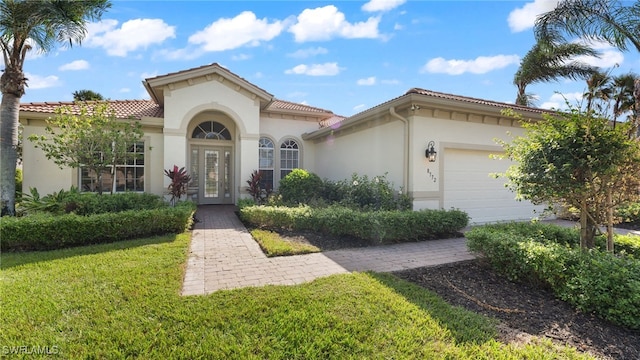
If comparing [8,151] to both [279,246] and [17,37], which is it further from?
[279,246]

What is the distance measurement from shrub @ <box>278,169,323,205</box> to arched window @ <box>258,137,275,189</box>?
2.73 metres

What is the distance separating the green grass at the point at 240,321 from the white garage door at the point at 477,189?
5.79 metres

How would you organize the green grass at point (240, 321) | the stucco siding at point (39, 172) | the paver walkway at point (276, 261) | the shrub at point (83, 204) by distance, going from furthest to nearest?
the stucco siding at point (39, 172)
the shrub at point (83, 204)
the paver walkway at point (276, 261)
the green grass at point (240, 321)

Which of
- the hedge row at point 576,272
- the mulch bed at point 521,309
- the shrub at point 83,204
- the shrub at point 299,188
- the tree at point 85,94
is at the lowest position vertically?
the mulch bed at point 521,309

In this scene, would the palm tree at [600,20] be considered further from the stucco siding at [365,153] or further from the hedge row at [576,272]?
the hedge row at [576,272]

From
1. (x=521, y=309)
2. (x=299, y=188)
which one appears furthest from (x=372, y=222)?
(x=299, y=188)

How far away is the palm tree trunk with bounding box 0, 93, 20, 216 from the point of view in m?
8.04

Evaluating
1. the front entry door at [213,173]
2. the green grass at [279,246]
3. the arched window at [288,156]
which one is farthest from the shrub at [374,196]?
the front entry door at [213,173]

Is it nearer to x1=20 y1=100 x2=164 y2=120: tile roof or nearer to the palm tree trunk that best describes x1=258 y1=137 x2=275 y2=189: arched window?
x1=20 y1=100 x2=164 y2=120: tile roof

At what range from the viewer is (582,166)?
4.27 metres

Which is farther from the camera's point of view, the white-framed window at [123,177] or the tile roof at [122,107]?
the white-framed window at [123,177]

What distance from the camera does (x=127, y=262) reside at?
515 centimetres

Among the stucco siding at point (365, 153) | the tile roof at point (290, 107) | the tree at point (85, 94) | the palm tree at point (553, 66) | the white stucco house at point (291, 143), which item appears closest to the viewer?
the white stucco house at point (291, 143)

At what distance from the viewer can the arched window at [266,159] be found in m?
13.5
